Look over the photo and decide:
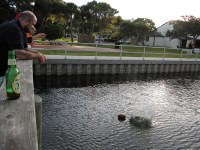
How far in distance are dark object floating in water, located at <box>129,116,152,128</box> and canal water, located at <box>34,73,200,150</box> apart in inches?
8.3

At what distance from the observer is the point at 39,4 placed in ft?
148

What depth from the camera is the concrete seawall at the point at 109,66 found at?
19766 millimetres

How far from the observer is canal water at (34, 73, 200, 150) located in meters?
9.06

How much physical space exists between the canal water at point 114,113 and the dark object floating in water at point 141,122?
211mm

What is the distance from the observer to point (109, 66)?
22266 millimetres

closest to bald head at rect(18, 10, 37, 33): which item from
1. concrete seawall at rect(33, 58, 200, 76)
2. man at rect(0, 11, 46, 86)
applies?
man at rect(0, 11, 46, 86)

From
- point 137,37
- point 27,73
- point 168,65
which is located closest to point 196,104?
point 168,65

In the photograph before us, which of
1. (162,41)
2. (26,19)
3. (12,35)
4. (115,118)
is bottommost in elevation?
(115,118)

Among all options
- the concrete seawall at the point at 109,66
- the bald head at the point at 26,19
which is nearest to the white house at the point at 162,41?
the concrete seawall at the point at 109,66

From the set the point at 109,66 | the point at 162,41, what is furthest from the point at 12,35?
the point at 162,41

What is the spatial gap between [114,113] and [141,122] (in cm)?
166

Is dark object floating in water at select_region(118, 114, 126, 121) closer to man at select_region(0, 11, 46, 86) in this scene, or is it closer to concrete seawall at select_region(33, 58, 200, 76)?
man at select_region(0, 11, 46, 86)

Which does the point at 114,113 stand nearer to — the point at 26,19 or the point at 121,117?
the point at 121,117

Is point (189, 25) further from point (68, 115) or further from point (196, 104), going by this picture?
point (68, 115)
